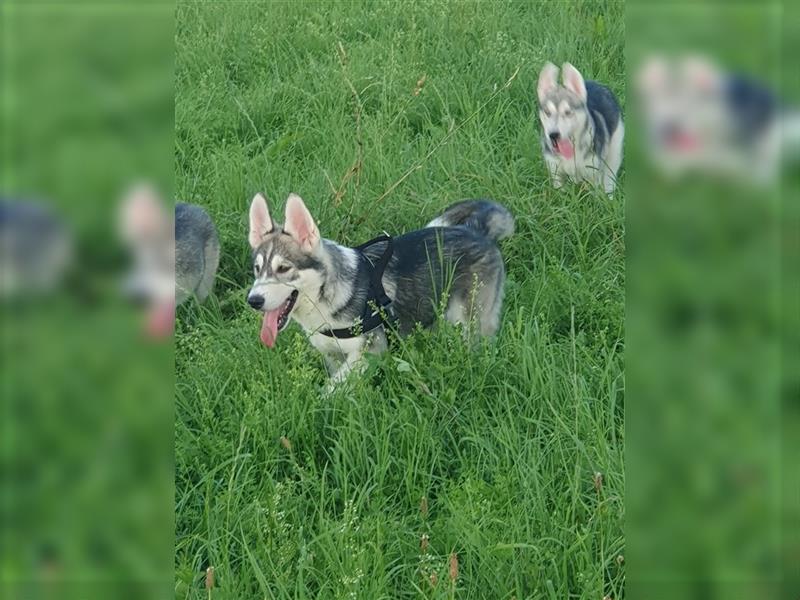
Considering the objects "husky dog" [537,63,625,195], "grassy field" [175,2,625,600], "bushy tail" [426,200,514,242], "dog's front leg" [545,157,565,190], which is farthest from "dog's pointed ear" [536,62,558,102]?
"bushy tail" [426,200,514,242]

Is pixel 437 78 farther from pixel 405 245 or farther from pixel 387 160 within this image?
pixel 405 245

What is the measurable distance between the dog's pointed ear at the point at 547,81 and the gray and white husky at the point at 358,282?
1181 millimetres

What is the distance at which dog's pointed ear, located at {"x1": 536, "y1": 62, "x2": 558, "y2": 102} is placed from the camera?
4.25 m

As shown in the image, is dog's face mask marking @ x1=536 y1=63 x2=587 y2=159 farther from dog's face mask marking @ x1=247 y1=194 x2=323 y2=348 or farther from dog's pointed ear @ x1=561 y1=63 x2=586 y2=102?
dog's face mask marking @ x1=247 y1=194 x2=323 y2=348

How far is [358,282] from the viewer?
3174 millimetres

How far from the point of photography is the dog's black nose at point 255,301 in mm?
2896
